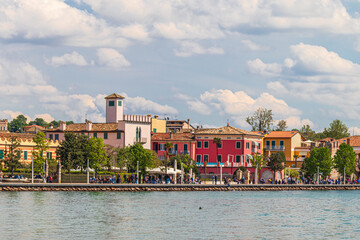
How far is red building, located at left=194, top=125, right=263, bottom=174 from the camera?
114 metres

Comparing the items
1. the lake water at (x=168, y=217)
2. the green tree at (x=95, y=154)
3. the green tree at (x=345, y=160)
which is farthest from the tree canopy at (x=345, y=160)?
the green tree at (x=95, y=154)

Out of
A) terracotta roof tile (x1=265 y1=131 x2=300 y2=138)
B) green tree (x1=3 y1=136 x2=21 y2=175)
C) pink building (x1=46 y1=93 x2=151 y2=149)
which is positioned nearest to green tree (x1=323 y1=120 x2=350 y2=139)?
terracotta roof tile (x1=265 y1=131 x2=300 y2=138)

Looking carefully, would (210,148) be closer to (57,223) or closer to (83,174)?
(83,174)

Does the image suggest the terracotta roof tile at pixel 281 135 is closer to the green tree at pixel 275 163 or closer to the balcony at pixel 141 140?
the green tree at pixel 275 163

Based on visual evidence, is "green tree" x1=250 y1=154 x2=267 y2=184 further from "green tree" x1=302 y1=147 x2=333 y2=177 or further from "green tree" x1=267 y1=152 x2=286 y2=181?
"green tree" x1=302 y1=147 x2=333 y2=177

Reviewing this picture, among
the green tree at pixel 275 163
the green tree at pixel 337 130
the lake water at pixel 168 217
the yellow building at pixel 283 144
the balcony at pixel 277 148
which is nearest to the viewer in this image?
the lake water at pixel 168 217

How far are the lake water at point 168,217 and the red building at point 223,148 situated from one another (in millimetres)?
32046

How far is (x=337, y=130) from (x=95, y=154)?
295 feet

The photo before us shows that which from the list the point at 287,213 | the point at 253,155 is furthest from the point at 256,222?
the point at 253,155

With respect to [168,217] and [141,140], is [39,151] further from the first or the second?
[168,217]

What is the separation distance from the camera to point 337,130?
167 meters

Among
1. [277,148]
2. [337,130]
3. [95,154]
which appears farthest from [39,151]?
[337,130]

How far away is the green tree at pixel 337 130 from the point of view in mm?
165875

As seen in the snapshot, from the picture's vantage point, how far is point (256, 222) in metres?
54.9
